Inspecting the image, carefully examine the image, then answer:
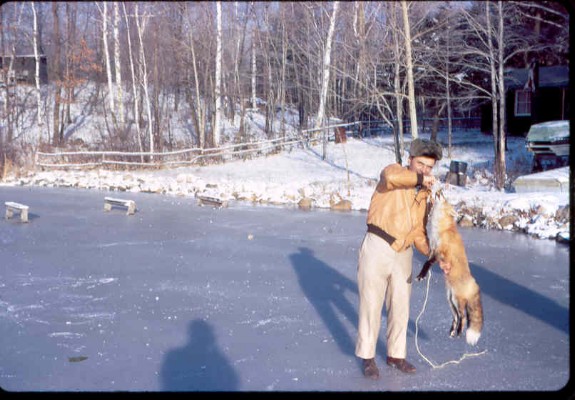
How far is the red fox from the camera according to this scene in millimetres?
4832

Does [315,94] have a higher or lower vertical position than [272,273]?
higher

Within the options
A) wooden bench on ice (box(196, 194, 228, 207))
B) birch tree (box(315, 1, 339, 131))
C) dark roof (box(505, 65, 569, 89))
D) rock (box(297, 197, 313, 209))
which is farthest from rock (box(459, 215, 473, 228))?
birch tree (box(315, 1, 339, 131))

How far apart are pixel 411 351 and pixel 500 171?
1445cm

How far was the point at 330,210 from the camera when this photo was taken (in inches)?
638

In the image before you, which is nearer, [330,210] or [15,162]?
[330,210]

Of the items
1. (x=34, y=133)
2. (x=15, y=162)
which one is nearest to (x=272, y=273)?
(x=15, y=162)

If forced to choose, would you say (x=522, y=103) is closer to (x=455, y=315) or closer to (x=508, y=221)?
(x=508, y=221)

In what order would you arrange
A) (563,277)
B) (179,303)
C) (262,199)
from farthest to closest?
1. (262,199)
2. (563,277)
3. (179,303)

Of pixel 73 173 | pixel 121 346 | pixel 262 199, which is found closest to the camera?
pixel 121 346

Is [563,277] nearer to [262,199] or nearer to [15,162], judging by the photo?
[262,199]

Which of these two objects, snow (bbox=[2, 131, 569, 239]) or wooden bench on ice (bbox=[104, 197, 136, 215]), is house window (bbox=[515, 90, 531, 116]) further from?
wooden bench on ice (bbox=[104, 197, 136, 215])

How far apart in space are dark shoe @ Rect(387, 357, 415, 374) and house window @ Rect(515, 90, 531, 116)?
3040 centimetres

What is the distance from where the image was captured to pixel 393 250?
4992 millimetres

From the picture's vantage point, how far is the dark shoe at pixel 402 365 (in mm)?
5151
